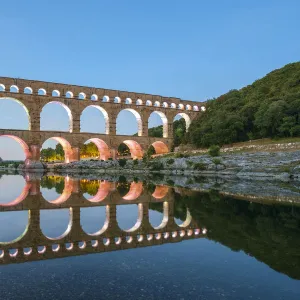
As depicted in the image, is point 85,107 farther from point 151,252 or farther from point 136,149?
point 151,252

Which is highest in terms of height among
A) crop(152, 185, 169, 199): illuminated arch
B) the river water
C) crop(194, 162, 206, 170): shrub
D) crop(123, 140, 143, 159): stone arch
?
crop(123, 140, 143, 159): stone arch

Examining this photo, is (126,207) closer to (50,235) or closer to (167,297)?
(50,235)

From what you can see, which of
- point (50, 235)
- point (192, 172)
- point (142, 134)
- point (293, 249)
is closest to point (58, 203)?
point (50, 235)

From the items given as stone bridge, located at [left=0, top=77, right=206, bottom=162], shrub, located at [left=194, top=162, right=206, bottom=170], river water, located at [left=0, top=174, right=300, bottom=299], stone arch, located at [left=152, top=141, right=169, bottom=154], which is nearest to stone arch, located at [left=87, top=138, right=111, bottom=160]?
stone bridge, located at [left=0, top=77, right=206, bottom=162]

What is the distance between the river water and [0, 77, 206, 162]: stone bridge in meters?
31.2

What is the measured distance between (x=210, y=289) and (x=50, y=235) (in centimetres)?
403

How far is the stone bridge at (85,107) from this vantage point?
39812 mm

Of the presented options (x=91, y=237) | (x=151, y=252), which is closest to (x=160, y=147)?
(x=91, y=237)

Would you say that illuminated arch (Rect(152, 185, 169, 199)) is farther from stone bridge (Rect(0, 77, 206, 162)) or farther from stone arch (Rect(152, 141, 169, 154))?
stone arch (Rect(152, 141, 169, 154))

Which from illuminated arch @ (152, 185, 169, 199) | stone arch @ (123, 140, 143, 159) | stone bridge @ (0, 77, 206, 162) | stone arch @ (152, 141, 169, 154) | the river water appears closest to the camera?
the river water

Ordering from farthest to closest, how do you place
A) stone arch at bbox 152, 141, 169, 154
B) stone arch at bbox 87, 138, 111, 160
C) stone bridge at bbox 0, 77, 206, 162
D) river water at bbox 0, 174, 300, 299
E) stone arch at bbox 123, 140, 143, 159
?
stone arch at bbox 152, 141, 169, 154, stone arch at bbox 123, 140, 143, 159, stone arch at bbox 87, 138, 111, 160, stone bridge at bbox 0, 77, 206, 162, river water at bbox 0, 174, 300, 299

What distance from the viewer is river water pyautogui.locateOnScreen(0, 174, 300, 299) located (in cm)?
424

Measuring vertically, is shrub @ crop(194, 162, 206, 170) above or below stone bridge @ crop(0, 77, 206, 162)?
below

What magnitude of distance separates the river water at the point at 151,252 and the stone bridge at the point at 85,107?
102 feet
